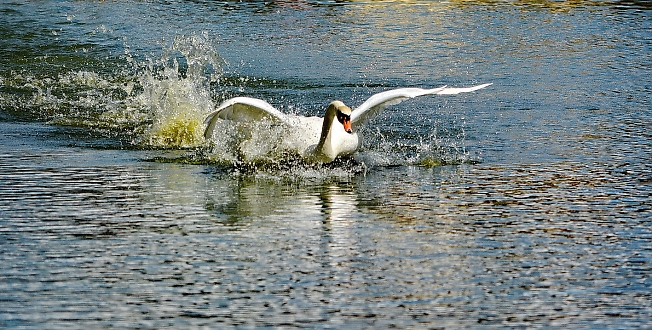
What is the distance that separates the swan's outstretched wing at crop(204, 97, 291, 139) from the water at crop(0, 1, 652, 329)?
41 cm

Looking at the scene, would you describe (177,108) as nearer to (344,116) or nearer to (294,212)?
(344,116)

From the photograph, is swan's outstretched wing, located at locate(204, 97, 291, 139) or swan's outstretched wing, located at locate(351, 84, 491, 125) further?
swan's outstretched wing, located at locate(351, 84, 491, 125)

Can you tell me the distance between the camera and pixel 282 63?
54.4 feet

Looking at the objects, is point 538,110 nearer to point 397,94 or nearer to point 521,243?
point 397,94

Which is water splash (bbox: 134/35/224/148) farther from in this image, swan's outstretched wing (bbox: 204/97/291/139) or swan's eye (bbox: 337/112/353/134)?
swan's eye (bbox: 337/112/353/134)

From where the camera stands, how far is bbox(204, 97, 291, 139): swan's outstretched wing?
9.77 m

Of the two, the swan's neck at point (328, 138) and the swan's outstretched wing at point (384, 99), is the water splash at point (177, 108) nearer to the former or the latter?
the swan's outstretched wing at point (384, 99)

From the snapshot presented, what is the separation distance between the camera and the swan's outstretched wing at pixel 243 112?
977 centimetres

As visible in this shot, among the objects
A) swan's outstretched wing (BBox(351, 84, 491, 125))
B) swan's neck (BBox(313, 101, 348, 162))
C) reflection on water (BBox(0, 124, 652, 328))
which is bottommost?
reflection on water (BBox(0, 124, 652, 328))

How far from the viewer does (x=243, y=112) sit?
10.1 metres

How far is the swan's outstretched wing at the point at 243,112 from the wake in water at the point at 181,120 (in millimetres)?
104

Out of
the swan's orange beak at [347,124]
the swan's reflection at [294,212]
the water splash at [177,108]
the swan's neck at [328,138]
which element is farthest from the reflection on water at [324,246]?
the water splash at [177,108]

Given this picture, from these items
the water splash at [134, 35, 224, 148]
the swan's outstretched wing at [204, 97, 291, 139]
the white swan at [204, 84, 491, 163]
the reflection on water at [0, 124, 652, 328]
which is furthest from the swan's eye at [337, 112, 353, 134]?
the water splash at [134, 35, 224, 148]

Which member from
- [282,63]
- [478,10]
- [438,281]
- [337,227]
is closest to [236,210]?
[337,227]
